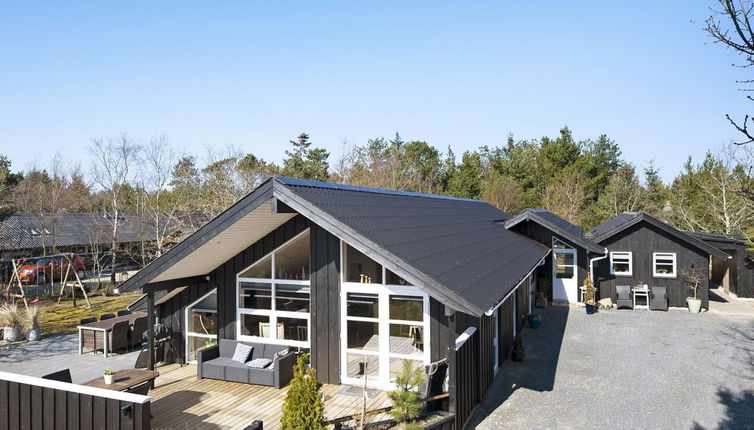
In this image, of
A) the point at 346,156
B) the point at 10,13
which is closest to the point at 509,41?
the point at 10,13

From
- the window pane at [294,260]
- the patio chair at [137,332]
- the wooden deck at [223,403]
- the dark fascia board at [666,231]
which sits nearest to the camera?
the wooden deck at [223,403]

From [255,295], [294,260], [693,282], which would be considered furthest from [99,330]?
[693,282]

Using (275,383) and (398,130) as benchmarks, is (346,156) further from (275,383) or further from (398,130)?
(275,383)

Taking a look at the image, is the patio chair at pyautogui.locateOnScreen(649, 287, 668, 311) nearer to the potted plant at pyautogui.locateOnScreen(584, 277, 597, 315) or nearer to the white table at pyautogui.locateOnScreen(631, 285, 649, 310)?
the white table at pyautogui.locateOnScreen(631, 285, 649, 310)

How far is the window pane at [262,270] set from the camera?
9634mm

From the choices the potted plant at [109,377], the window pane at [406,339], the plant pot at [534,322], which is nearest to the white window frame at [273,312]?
the window pane at [406,339]

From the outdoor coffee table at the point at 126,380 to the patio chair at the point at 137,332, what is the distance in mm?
4169

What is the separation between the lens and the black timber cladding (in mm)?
6496

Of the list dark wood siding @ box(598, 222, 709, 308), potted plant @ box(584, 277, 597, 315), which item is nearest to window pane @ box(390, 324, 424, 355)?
potted plant @ box(584, 277, 597, 315)

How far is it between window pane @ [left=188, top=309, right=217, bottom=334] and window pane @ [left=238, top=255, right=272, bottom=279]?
135 cm

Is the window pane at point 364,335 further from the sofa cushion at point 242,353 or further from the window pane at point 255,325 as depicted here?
the sofa cushion at point 242,353

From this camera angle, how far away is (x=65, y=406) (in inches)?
239

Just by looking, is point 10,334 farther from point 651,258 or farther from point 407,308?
point 651,258

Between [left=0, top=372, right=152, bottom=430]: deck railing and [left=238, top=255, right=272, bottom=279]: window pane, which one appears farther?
[left=238, top=255, right=272, bottom=279]: window pane
